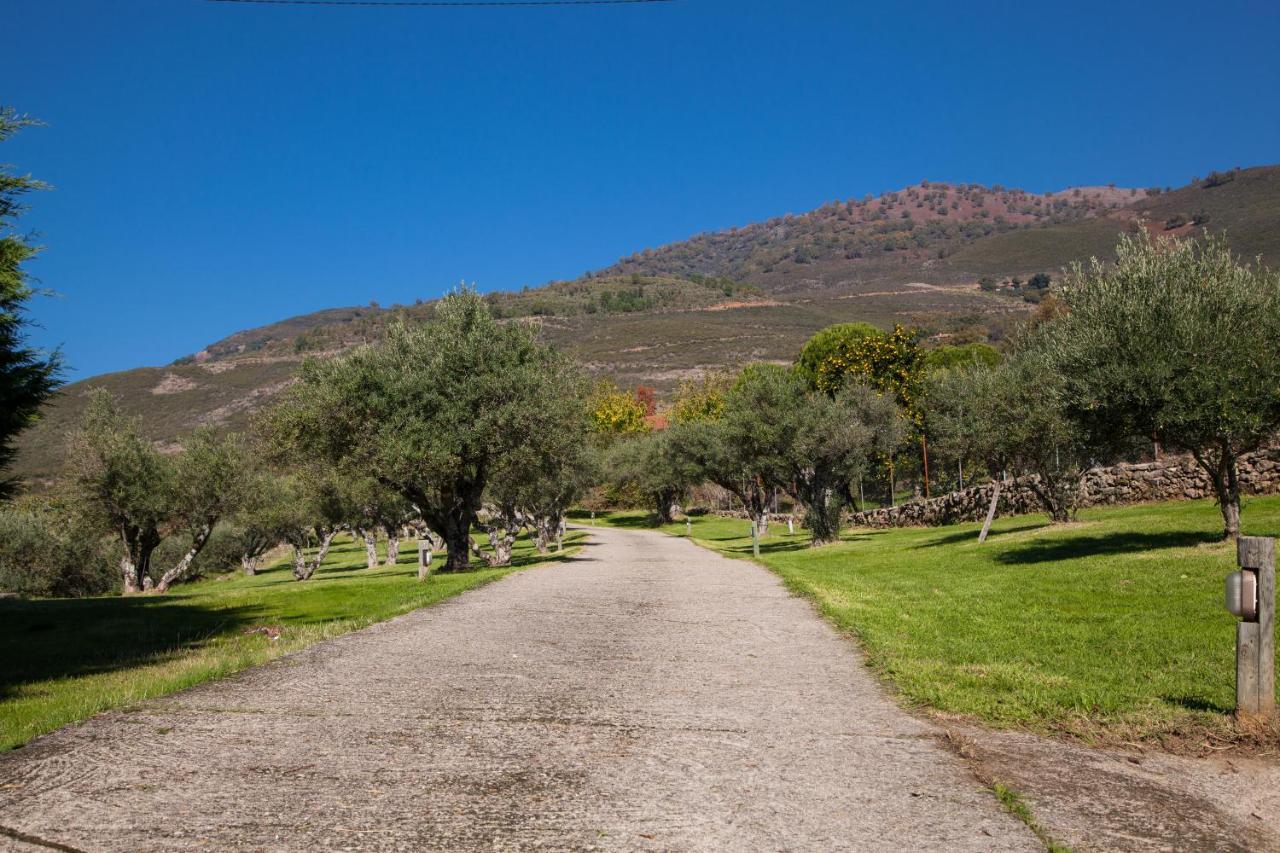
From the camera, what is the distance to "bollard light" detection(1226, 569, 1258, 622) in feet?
18.0

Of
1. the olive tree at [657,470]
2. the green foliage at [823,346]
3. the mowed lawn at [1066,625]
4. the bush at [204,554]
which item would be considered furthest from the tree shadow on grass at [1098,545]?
the bush at [204,554]

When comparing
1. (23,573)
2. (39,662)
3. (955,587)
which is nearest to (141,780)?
(39,662)

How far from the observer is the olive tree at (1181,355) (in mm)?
14789

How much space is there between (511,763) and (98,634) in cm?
1040

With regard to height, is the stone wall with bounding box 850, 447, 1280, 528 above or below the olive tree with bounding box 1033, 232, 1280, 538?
below

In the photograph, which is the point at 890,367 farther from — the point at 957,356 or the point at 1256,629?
the point at 1256,629

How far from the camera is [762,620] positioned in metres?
11.0

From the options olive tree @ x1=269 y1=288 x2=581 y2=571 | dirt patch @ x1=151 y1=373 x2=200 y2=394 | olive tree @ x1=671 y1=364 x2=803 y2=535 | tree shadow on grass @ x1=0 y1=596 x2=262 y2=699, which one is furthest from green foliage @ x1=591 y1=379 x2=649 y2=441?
dirt patch @ x1=151 y1=373 x2=200 y2=394

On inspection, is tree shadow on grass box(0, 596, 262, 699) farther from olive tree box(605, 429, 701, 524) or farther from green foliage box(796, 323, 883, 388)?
green foliage box(796, 323, 883, 388)

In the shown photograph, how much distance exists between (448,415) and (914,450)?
36673mm

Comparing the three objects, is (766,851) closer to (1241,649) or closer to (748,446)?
(1241,649)

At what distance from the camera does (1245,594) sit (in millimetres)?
5492

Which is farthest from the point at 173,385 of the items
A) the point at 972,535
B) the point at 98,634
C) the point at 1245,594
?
the point at 1245,594

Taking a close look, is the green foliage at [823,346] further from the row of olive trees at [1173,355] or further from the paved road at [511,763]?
the paved road at [511,763]
